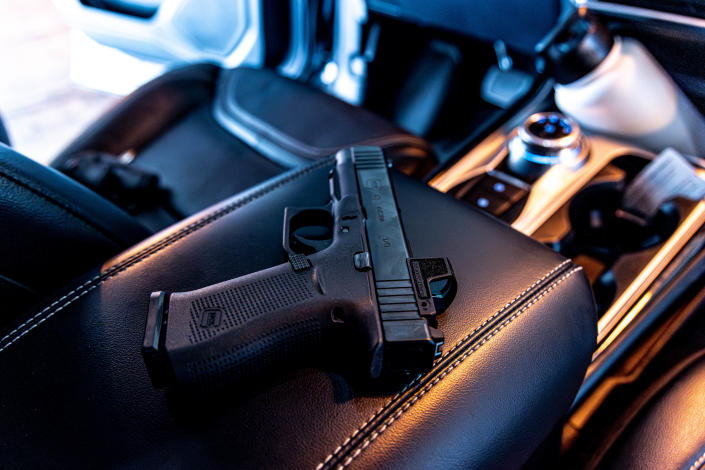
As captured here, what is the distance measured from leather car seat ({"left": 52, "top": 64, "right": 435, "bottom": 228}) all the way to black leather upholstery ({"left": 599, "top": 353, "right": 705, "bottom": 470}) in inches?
23.1

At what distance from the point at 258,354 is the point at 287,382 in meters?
0.05

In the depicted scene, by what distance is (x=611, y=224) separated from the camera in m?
1.00

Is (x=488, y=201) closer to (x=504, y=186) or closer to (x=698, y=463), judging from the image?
(x=504, y=186)

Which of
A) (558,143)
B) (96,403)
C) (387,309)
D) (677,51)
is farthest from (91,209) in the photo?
(677,51)

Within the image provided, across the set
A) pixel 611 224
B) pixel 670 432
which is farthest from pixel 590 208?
pixel 670 432

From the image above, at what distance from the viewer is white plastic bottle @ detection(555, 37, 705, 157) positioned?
3.14 feet

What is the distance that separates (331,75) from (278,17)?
252 millimetres

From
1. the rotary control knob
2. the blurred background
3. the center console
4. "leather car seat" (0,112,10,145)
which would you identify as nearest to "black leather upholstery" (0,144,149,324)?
"leather car seat" (0,112,10,145)

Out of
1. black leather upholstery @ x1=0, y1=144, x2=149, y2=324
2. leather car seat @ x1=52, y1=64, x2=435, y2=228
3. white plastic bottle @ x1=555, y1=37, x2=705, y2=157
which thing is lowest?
leather car seat @ x1=52, y1=64, x2=435, y2=228

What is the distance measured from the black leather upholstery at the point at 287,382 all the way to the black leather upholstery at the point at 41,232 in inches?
2.2

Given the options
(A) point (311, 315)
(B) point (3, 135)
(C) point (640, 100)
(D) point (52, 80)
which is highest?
(C) point (640, 100)

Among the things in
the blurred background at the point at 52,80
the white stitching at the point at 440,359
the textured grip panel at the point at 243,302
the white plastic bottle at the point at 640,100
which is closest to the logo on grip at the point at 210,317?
the textured grip panel at the point at 243,302

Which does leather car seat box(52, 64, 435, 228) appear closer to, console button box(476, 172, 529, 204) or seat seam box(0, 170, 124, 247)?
console button box(476, 172, 529, 204)

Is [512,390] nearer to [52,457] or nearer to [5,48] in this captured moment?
[52,457]
